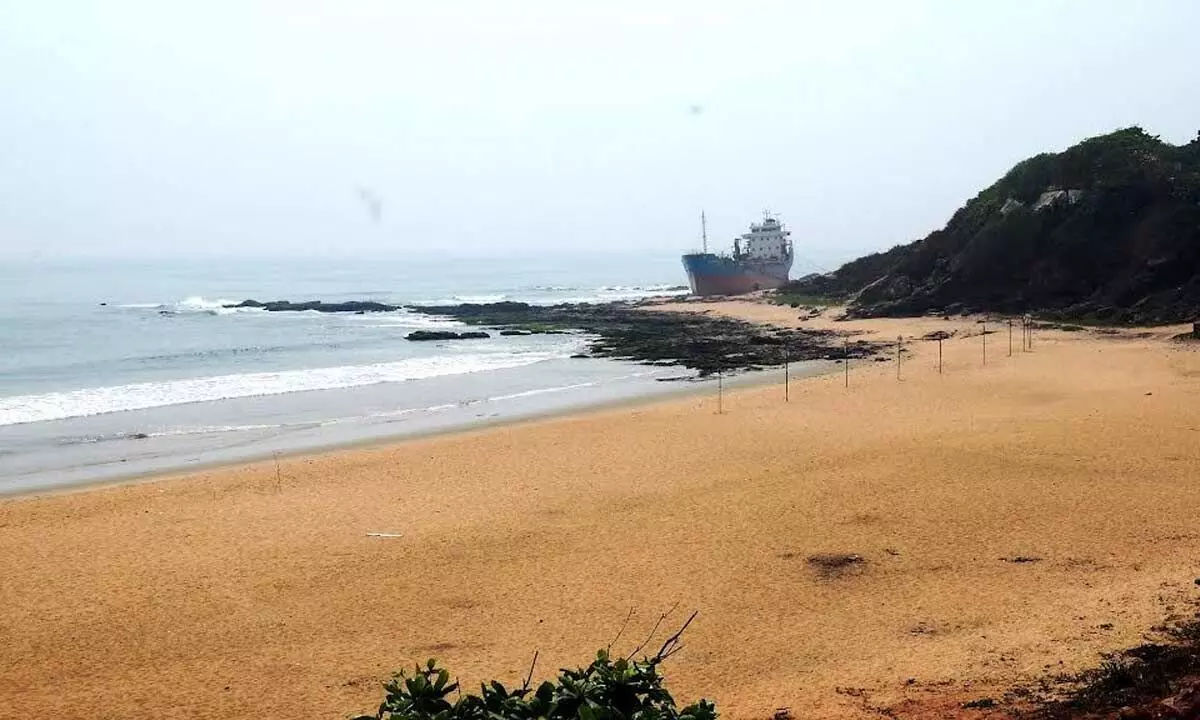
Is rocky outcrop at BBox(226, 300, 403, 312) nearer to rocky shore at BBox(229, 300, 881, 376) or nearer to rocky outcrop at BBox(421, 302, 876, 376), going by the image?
rocky shore at BBox(229, 300, 881, 376)

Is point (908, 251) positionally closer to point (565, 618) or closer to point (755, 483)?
point (755, 483)

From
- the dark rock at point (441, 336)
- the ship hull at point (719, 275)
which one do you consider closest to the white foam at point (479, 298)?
the ship hull at point (719, 275)

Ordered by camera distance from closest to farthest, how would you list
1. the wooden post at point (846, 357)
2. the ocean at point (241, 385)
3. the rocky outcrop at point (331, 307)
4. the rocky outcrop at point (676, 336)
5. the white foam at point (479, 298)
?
the ocean at point (241, 385) < the wooden post at point (846, 357) < the rocky outcrop at point (676, 336) < the rocky outcrop at point (331, 307) < the white foam at point (479, 298)

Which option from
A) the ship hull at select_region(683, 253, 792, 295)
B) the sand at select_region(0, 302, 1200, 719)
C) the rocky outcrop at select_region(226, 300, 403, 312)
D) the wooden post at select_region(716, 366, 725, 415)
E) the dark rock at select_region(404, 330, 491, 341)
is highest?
the ship hull at select_region(683, 253, 792, 295)

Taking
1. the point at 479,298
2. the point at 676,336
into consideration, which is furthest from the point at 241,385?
the point at 479,298

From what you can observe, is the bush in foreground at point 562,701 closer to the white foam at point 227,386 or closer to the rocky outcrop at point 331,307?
the white foam at point 227,386

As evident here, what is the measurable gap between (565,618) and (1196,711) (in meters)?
5.85

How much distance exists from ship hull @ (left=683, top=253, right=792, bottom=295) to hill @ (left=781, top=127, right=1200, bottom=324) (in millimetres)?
27454

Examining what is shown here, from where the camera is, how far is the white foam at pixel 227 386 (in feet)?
86.7

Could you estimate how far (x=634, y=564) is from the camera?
11.1 metres

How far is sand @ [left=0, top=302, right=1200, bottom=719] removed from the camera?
815 cm

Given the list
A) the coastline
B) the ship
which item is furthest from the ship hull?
the coastline

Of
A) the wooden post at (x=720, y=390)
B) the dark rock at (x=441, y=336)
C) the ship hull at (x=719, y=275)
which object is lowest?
the wooden post at (x=720, y=390)

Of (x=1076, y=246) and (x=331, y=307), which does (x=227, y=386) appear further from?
(x=331, y=307)
